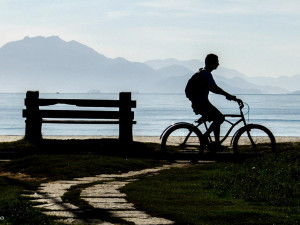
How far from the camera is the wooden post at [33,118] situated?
20.7 meters

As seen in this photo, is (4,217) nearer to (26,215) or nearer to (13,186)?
(26,215)

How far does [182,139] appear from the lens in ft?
51.1

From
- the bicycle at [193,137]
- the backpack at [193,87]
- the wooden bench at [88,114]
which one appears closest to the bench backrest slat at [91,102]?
the wooden bench at [88,114]

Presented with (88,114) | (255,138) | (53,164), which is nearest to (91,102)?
(88,114)

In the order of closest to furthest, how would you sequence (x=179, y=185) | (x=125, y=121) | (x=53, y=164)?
1. (x=179, y=185)
2. (x=53, y=164)
3. (x=125, y=121)

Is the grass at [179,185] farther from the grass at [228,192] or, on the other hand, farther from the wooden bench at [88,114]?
the wooden bench at [88,114]

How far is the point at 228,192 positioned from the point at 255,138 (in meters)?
5.90

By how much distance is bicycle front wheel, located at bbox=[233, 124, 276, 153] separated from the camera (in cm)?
1583

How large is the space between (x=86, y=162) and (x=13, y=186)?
3554 mm

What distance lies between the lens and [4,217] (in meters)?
8.39

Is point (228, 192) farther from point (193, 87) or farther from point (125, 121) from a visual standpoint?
point (125, 121)

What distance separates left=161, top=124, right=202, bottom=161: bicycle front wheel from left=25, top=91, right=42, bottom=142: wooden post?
20.0 feet

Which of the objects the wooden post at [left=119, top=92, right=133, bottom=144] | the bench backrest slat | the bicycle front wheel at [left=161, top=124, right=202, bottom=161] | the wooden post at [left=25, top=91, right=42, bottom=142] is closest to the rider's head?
the bicycle front wheel at [left=161, top=124, right=202, bottom=161]

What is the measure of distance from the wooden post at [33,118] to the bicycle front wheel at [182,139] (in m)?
6.10
